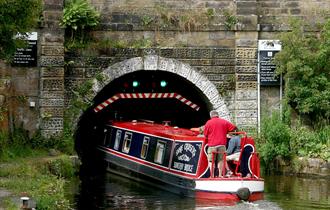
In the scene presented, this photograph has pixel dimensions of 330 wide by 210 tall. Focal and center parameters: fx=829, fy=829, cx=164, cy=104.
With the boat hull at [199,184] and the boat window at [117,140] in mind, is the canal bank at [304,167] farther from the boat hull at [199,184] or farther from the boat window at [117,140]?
the boat window at [117,140]

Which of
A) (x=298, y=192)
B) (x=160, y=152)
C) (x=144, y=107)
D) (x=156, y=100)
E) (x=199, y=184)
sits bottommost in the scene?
(x=298, y=192)

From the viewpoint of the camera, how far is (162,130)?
1892cm

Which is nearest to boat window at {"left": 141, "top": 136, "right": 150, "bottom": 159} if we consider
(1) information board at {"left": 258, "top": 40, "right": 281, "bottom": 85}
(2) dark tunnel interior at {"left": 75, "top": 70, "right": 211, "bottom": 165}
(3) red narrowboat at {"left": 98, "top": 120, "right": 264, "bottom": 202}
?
(3) red narrowboat at {"left": 98, "top": 120, "right": 264, "bottom": 202}

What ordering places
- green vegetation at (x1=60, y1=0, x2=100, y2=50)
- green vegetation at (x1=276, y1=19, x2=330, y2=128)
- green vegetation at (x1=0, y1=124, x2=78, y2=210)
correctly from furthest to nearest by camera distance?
green vegetation at (x1=276, y1=19, x2=330, y2=128), green vegetation at (x1=60, y1=0, x2=100, y2=50), green vegetation at (x1=0, y1=124, x2=78, y2=210)

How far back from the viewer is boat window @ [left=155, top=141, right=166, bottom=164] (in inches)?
709

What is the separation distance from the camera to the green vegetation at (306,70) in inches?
767


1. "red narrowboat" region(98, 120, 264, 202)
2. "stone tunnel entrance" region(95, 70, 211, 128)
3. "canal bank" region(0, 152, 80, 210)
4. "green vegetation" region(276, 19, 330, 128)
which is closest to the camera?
"canal bank" region(0, 152, 80, 210)

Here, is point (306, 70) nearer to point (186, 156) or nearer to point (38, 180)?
point (186, 156)

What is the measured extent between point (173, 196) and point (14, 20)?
198 inches

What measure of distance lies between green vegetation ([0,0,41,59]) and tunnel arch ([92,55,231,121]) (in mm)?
5464

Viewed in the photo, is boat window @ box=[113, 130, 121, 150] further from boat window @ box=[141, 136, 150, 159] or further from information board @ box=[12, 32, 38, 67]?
information board @ box=[12, 32, 38, 67]

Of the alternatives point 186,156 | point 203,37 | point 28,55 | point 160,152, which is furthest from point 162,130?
point 28,55

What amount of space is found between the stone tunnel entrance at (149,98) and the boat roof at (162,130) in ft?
2.87

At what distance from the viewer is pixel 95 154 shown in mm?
23391
